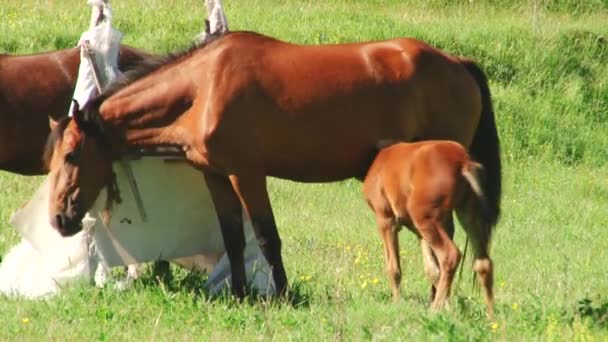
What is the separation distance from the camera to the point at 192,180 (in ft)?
34.8

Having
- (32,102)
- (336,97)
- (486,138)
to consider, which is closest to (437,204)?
(336,97)

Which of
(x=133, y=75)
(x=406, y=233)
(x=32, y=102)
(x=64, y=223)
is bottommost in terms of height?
(x=406, y=233)

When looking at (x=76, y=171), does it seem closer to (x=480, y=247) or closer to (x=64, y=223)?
(x=64, y=223)

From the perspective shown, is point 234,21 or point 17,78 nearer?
point 17,78

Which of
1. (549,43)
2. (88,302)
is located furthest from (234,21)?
(88,302)

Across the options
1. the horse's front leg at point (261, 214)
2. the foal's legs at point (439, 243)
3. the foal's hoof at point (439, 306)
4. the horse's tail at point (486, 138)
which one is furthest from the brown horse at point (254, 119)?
the foal's hoof at point (439, 306)

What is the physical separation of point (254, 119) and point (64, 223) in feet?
4.98

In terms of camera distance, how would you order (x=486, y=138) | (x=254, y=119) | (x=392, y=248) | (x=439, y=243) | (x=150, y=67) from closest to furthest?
1. (x=439, y=243)
2. (x=392, y=248)
3. (x=254, y=119)
4. (x=150, y=67)
5. (x=486, y=138)

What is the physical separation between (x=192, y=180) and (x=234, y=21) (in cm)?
1118

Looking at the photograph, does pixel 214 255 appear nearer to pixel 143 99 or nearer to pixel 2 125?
pixel 143 99

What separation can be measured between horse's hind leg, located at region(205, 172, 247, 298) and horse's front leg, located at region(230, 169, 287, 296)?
7.7 inches

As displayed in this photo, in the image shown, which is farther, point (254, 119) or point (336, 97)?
point (336, 97)

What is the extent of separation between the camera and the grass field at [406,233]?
8.47m

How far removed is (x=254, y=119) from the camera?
9891 mm
